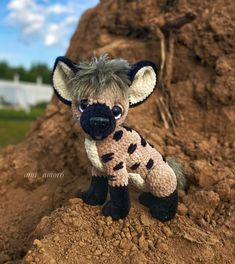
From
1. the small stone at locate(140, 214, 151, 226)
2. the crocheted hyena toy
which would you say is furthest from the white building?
the small stone at locate(140, 214, 151, 226)

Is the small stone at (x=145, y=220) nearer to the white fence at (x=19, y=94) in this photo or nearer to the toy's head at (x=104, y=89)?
the toy's head at (x=104, y=89)

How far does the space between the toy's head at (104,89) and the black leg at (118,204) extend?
12.8 inches

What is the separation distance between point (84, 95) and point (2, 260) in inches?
42.8

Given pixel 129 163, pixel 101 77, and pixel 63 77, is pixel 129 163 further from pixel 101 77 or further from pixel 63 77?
pixel 63 77

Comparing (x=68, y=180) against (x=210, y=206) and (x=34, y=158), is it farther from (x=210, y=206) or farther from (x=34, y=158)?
(x=210, y=206)

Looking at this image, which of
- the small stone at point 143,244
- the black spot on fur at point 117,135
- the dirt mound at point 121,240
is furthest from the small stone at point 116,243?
the black spot on fur at point 117,135

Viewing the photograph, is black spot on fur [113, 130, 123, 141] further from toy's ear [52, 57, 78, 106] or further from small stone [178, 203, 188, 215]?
small stone [178, 203, 188, 215]

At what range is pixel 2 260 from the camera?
101 inches

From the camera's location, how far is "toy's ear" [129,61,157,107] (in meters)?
2.43

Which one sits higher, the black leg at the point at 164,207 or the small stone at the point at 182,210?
the black leg at the point at 164,207

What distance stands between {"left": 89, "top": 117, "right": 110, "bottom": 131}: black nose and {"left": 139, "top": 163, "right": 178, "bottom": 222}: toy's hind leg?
0.44 metres

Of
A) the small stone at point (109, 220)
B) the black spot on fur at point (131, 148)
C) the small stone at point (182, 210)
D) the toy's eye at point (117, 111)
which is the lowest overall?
the small stone at point (109, 220)

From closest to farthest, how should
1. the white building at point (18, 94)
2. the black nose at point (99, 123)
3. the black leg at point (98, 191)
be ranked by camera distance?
the black nose at point (99, 123)
the black leg at point (98, 191)
the white building at point (18, 94)

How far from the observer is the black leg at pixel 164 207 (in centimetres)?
251
